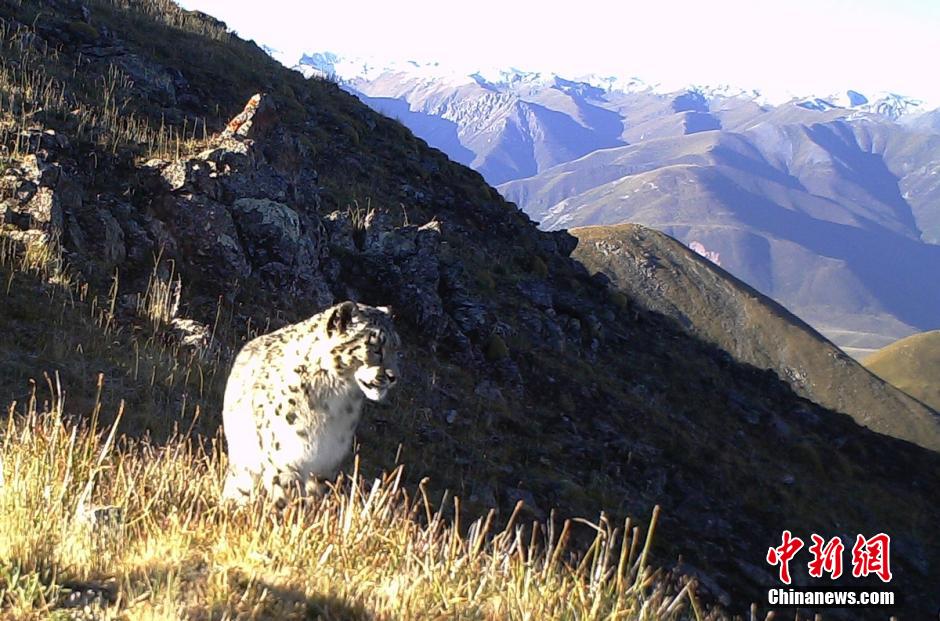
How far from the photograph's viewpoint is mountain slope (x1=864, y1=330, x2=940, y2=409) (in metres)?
99.2

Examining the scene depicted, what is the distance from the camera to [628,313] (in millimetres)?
31578

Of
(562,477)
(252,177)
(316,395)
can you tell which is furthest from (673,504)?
(316,395)

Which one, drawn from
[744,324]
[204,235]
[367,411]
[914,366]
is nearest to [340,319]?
[367,411]

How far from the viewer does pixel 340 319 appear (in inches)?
226

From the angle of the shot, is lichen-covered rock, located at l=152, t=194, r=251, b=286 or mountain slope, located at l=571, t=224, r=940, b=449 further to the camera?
mountain slope, located at l=571, t=224, r=940, b=449

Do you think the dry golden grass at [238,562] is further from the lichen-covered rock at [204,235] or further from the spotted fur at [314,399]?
the lichen-covered rock at [204,235]

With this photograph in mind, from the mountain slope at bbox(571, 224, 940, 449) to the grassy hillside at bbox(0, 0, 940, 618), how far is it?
42413 millimetres

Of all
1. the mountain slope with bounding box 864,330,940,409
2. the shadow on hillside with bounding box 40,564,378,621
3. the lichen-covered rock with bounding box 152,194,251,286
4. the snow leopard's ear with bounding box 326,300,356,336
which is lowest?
the mountain slope with bounding box 864,330,940,409

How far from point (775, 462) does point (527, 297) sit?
9.79 meters

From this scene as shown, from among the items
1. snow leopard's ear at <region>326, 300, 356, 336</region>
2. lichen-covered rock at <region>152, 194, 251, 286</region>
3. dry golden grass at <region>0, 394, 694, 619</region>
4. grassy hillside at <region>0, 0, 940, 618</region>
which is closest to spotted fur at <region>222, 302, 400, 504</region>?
snow leopard's ear at <region>326, 300, 356, 336</region>

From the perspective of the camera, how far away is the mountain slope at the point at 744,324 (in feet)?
235

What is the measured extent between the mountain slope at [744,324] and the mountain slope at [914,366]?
27.8 metres

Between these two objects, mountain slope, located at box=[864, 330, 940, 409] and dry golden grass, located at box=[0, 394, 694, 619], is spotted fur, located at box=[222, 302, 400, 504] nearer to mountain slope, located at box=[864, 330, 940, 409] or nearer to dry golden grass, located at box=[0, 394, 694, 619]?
dry golden grass, located at box=[0, 394, 694, 619]

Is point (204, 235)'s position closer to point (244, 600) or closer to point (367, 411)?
point (367, 411)
